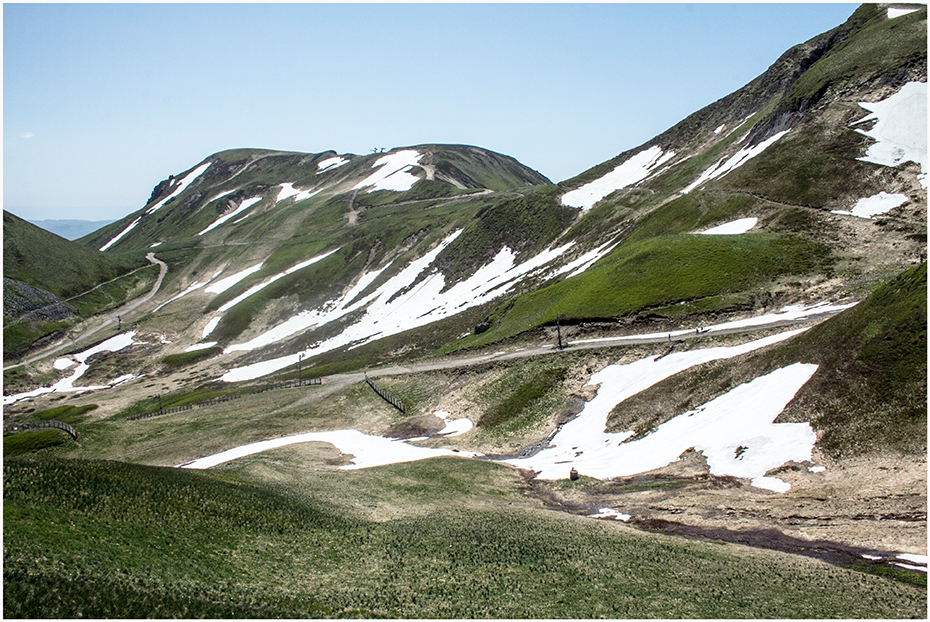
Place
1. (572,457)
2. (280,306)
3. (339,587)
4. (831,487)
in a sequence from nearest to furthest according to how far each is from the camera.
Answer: (339,587), (831,487), (572,457), (280,306)

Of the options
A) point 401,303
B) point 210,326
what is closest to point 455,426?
point 401,303

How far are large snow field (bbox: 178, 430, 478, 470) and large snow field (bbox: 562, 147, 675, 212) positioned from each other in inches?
3109

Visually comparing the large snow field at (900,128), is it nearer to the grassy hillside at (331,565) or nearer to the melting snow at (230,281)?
the grassy hillside at (331,565)

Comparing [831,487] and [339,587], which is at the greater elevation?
[339,587]

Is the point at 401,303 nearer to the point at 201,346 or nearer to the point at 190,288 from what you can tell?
the point at 201,346

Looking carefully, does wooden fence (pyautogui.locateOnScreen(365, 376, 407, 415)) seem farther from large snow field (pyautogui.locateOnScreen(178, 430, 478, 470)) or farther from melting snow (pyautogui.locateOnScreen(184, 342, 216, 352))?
melting snow (pyautogui.locateOnScreen(184, 342, 216, 352))

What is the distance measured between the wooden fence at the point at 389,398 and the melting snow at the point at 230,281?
367 ft

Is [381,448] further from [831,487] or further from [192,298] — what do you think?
[192,298]

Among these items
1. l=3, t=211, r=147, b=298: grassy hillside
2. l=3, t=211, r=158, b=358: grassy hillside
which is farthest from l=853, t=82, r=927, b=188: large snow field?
l=3, t=211, r=147, b=298: grassy hillside

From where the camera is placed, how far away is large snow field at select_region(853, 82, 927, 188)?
69562 millimetres

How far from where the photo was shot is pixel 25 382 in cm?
11094

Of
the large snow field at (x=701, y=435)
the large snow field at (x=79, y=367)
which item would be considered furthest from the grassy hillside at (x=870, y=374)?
the large snow field at (x=79, y=367)

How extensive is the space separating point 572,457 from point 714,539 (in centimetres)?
1802

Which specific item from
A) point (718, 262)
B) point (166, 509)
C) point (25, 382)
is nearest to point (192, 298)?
point (25, 382)
